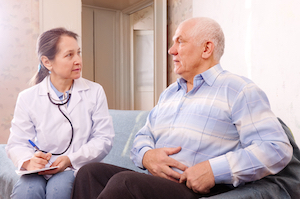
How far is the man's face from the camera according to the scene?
129 cm

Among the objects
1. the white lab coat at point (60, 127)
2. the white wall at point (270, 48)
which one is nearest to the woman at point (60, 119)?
the white lab coat at point (60, 127)

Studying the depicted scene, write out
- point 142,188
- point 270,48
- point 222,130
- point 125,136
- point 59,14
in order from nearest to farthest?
point 142,188
point 222,130
point 270,48
point 125,136
point 59,14

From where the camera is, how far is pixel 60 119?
1372 mm

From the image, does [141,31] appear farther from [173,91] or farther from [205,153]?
[205,153]

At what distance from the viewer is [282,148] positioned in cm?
97

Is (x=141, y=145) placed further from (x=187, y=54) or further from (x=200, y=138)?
(x=187, y=54)

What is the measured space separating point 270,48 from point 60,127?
1.32 meters

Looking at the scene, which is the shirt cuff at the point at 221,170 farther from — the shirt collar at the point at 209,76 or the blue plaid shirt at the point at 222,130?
the shirt collar at the point at 209,76

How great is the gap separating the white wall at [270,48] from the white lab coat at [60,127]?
1.02 m

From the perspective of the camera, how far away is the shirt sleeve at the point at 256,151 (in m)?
0.96

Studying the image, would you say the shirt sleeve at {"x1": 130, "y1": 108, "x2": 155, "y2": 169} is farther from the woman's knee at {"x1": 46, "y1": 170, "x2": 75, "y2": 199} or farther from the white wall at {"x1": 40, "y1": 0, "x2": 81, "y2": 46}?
the white wall at {"x1": 40, "y1": 0, "x2": 81, "y2": 46}

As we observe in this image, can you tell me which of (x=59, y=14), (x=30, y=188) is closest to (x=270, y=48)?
(x=30, y=188)

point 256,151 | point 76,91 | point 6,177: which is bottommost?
point 6,177

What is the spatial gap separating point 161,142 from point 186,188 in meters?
0.31
